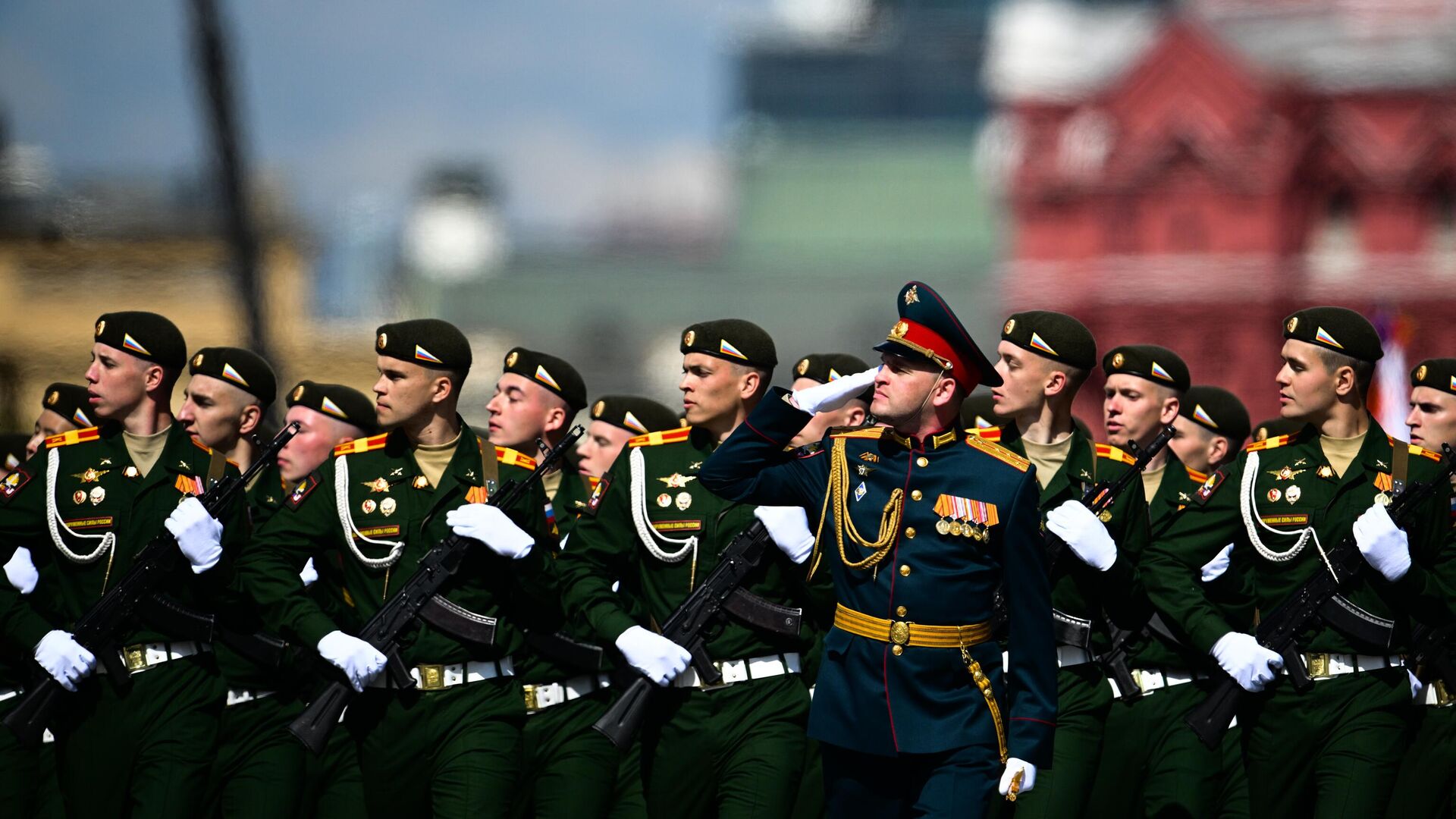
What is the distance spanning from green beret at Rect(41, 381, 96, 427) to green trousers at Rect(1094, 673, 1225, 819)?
15.3ft

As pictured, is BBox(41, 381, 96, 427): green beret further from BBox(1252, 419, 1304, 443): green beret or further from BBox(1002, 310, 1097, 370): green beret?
BBox(1252, 419, 1304, 443): green beret

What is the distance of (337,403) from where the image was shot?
34.4ft

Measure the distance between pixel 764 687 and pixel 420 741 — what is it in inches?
45.8

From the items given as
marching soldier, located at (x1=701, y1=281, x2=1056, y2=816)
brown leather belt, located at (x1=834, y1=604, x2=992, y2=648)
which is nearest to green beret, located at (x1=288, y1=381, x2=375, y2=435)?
marching soldier, located at (x1=701, y1=281, x2=1056, y2=816)

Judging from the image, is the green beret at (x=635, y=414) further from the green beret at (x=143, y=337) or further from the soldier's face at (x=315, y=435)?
the green beret at (x=143, y=337)

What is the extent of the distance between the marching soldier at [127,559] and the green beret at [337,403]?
1633 mm

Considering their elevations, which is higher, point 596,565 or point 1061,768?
point 596,565

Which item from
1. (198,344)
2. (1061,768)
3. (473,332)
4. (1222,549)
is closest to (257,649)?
(1061,768)

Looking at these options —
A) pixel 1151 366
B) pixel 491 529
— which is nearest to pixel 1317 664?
pixel 1151 366

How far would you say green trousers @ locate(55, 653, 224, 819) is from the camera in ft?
26.8

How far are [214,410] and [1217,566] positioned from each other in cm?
397

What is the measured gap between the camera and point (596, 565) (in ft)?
27.5

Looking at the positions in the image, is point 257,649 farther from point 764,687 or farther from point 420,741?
point 764,687

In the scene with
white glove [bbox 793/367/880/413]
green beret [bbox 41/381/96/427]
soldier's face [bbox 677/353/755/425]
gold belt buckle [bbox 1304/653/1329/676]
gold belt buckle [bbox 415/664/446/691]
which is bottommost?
gold belt buckle [bbox 1304/653/1329/676]
